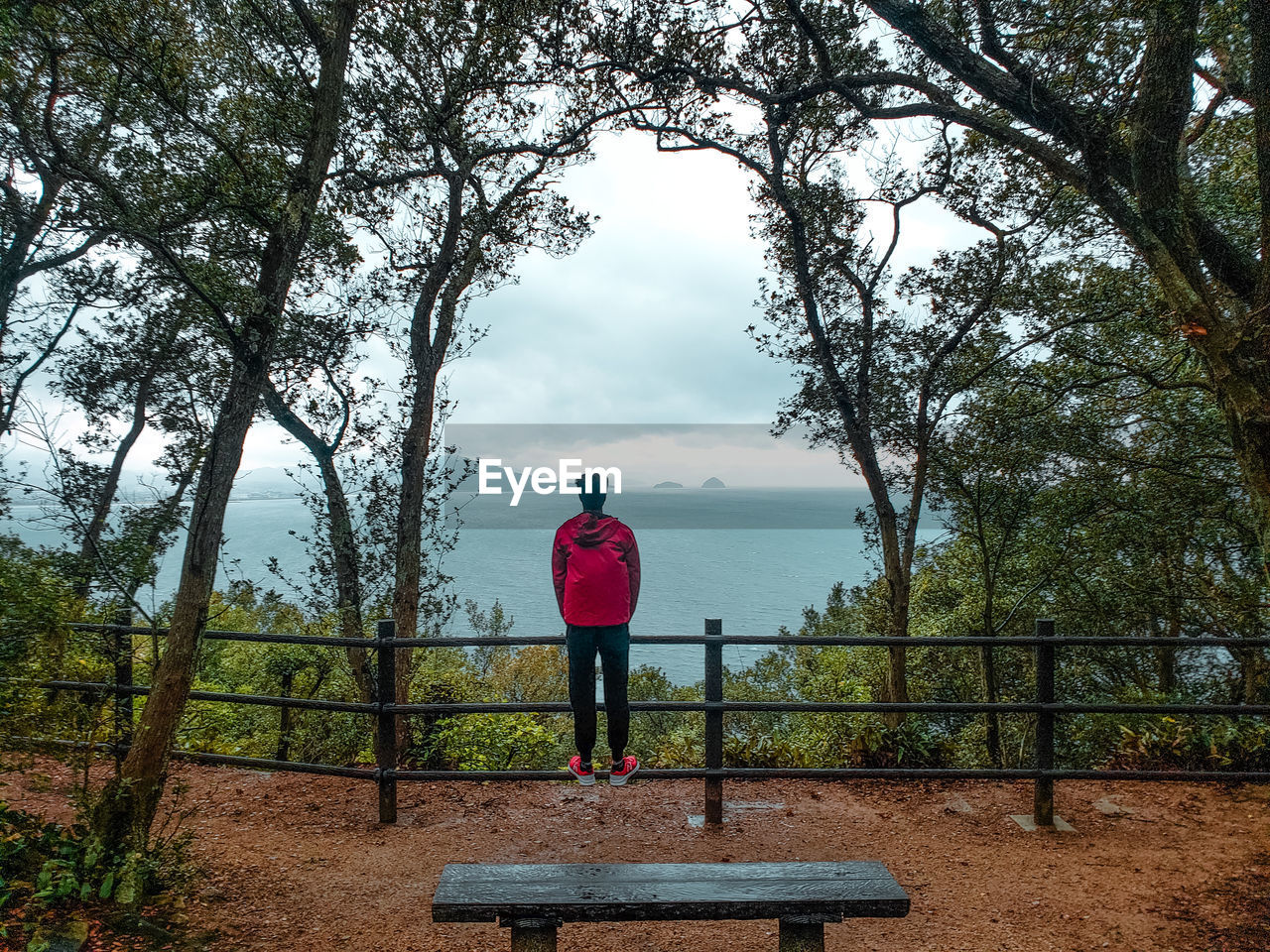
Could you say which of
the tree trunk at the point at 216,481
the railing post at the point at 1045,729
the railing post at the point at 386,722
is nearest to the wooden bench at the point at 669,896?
the railing post at the point at 386,722

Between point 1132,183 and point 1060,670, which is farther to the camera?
point 1060,670

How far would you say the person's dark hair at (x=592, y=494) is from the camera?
13.3ft

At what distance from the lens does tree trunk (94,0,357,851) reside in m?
3.69

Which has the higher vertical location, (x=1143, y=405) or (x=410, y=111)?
(x=410, y=111)

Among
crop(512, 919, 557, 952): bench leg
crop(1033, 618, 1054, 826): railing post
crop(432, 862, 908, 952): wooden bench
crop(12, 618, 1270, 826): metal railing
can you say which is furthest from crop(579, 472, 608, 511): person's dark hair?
crop(1033, 618, 1054, 826): railing post

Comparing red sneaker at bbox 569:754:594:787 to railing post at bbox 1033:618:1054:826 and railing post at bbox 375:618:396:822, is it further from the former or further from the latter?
railing post at bbox 1033:618:1054:826

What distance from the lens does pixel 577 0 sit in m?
7.65

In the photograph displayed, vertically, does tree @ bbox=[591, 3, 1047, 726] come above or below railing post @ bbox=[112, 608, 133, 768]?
above

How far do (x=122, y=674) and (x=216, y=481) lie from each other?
2.15 m

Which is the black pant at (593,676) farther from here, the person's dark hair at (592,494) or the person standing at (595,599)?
the person's dark hair at (592,494)

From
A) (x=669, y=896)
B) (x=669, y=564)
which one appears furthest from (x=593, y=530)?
(x=669, y=564)

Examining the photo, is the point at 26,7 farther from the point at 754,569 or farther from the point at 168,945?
the point at 754,569

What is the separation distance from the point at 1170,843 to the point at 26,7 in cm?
956

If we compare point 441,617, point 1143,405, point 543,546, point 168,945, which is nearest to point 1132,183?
point 1143,405
